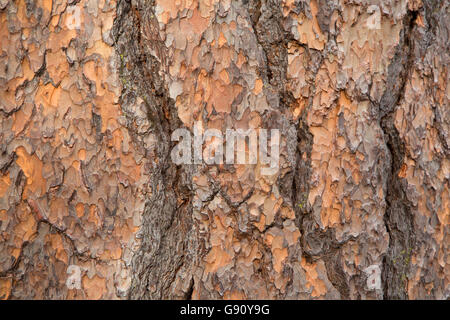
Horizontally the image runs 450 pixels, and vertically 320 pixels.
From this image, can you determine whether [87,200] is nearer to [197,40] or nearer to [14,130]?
[14,130]

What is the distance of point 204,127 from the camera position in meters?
0.81

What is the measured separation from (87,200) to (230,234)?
11.9 inches

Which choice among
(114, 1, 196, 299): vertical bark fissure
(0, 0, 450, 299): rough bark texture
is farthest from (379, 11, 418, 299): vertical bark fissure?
(114, 1, 196, 299): vertical bark fissure

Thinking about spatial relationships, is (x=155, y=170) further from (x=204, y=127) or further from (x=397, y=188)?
(x=397, y=188)

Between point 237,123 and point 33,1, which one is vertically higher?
point 33,1

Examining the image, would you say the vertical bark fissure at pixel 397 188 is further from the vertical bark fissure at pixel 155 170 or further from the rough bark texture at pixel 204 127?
the vertical bark fissure at pixel 155 170

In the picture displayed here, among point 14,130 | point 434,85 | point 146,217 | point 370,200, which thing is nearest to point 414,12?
point 434,85

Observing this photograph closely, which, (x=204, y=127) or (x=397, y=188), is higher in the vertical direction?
(x=204, y=127)

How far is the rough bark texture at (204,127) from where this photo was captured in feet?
2.66

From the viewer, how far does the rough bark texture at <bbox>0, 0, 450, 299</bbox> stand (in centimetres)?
81

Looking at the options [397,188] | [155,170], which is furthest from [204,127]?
[397,188]

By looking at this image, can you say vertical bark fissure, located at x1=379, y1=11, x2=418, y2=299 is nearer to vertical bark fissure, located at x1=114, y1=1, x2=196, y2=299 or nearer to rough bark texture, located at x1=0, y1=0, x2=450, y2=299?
rough bark texture, located at x1=0, y1=0, x2=450, y2=299
